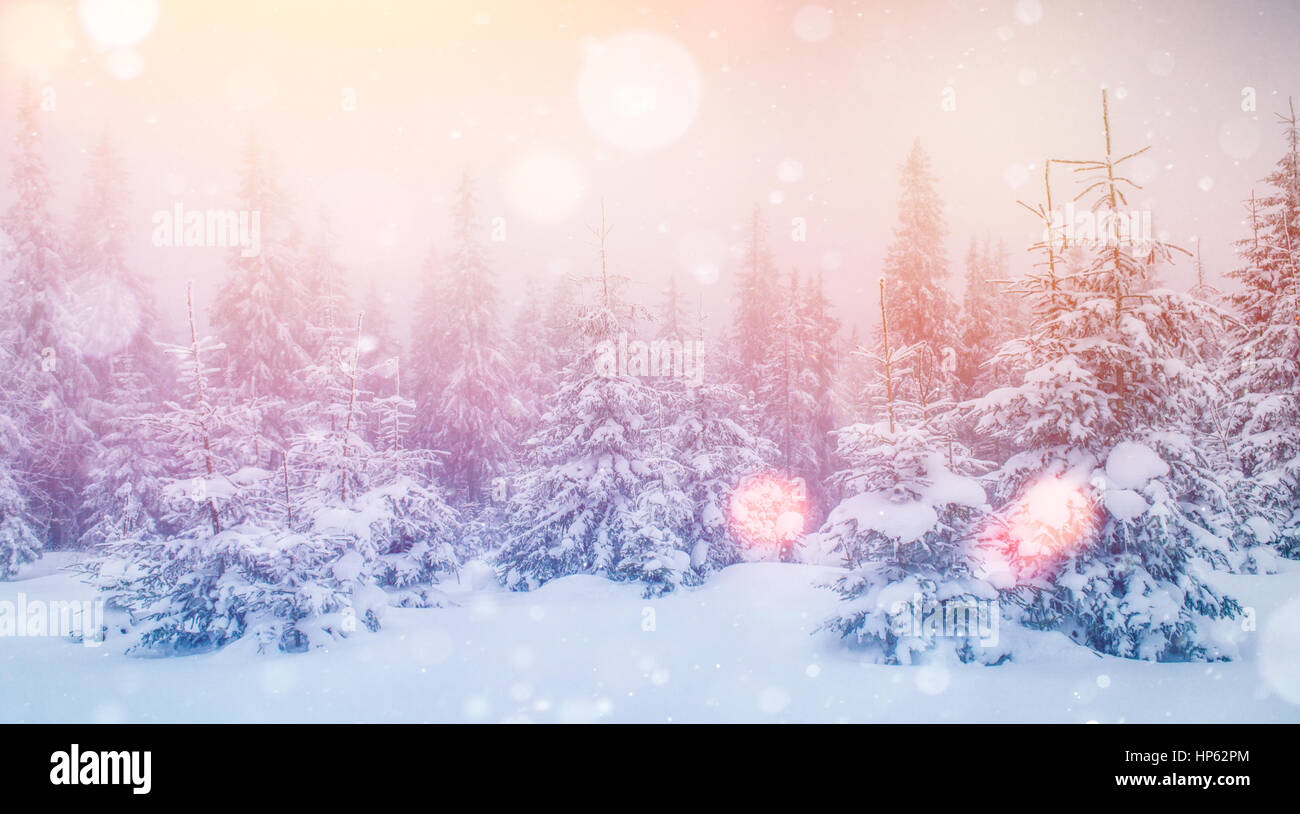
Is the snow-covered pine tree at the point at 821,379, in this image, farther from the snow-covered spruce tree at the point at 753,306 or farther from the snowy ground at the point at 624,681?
the snowy ground at the point at 624,681

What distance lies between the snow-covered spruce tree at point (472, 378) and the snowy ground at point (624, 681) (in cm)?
1471

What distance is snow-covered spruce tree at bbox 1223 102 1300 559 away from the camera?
15195 mm

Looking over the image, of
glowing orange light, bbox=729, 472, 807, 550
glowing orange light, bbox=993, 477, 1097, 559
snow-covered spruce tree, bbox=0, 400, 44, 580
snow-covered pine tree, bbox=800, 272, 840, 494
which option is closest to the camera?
glowing orange light, bbox=993, 477, 1097, 559

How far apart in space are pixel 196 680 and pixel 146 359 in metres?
22.1

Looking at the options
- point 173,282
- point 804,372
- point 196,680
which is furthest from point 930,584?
point 173,282

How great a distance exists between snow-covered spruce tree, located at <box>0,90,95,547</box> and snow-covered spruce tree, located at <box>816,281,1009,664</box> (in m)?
25.8

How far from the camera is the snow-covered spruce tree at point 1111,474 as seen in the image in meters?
8.77

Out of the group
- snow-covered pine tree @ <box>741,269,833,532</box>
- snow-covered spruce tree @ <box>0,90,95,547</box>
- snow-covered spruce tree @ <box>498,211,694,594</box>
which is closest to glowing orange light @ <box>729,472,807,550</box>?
snow-covered spruce tree @ <box>498,211,694,594</box>

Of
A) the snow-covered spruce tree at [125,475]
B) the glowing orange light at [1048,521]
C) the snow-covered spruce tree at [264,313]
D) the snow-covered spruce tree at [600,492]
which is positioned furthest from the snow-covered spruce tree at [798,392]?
the snow-covered spruce tree at [125,475]

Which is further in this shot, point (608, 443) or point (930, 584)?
point (608, 443)

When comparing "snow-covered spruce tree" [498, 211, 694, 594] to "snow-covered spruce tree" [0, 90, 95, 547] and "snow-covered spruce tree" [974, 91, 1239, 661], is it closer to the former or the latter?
"snow-covered spruce tree" [974, 91, 1239, 661]

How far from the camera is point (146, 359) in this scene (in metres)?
24.2
